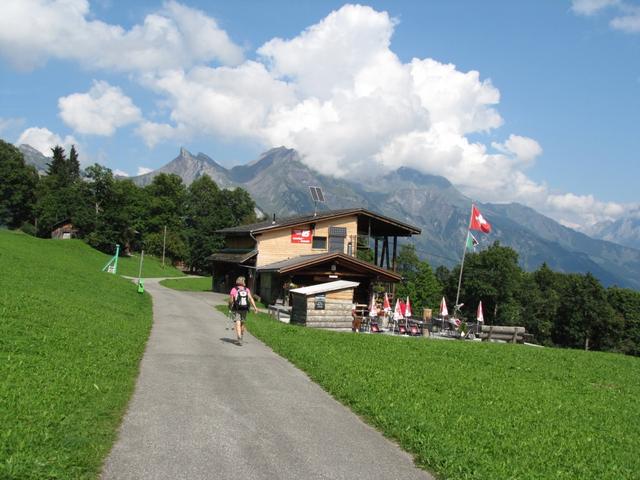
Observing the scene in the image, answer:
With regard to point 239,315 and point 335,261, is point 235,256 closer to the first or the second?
point 335,261

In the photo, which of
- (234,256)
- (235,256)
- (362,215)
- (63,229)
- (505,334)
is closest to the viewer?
(505,334)

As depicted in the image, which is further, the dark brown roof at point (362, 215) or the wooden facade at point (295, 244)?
the wooden facade at point (295, 244)

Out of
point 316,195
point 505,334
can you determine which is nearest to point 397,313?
point 505,334

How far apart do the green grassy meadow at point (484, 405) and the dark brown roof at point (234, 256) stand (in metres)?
22.5

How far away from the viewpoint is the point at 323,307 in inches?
928

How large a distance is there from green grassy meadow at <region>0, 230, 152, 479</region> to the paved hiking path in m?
0.33

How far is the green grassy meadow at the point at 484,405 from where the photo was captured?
24.2 feet

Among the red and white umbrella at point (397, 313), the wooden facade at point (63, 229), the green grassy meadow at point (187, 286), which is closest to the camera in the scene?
the red and white umbrella at point (397, 313)

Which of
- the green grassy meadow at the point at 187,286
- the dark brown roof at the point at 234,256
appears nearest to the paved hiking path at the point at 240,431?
the dark brown roof at the point at 234,256

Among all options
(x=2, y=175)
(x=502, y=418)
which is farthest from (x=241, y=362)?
(x=2, y=175)

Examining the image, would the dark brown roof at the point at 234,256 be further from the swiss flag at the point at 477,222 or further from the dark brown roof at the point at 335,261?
the swiss flag at the point at 477,222

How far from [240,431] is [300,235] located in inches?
1367

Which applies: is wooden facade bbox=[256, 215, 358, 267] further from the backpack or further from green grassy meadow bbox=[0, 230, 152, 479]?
the backpack

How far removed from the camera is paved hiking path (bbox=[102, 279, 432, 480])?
20.4ft
